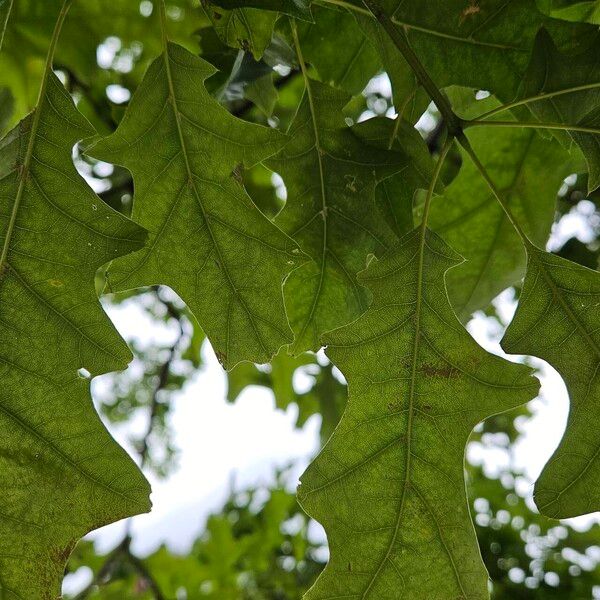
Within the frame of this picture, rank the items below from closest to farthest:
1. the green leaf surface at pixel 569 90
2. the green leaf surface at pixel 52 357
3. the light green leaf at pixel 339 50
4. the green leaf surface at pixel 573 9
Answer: the green leaf surface at pixel 52 357 < the green leaf surface at pixel 569 90 < the green leaf surface at pixel 573 9 < the light green leaf at pixel 339 50

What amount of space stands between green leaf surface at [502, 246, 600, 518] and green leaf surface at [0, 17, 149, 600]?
0.43 m

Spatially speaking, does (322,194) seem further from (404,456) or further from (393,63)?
(404,456)

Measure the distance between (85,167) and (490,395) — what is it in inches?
72.9

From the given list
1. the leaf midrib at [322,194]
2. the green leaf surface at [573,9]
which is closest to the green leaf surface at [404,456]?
the leaf midrib at [322,194]

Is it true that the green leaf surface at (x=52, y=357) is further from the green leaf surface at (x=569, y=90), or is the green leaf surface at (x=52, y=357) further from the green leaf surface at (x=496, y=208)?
the green leaf surface at (x=496, y=208)

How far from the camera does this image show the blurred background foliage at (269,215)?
3.92ft

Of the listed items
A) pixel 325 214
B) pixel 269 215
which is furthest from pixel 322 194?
pixel 269 215

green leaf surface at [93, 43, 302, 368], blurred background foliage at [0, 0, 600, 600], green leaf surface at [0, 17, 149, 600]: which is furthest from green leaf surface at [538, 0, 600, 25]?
green leaf surface at [0, 17, 149, 600]

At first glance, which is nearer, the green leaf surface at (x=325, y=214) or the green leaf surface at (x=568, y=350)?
the green leaf surface at (x=568, y=350)

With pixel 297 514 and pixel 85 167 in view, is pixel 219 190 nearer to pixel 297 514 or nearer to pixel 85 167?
pixel 85 167

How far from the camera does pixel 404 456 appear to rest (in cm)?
90

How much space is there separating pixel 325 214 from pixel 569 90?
34cm

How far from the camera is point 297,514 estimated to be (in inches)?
121

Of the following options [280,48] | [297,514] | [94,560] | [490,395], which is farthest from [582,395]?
[94,560]
